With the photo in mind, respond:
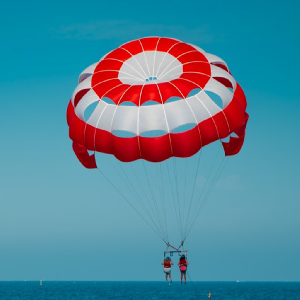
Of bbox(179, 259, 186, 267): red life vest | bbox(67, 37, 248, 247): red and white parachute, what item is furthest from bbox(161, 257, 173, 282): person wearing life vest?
bbox(67, 37, 248, 247): red and white parachute

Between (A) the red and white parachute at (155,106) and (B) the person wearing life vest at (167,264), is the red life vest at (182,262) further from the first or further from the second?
(A) the red and white parachute at (155,106)

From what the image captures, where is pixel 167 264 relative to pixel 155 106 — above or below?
below

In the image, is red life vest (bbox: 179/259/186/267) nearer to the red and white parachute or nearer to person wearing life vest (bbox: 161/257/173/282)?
person wearing life vest (bbox: 161/257/173/282)

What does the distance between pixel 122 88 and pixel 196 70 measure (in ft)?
11.0

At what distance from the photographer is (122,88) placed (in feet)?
74.2

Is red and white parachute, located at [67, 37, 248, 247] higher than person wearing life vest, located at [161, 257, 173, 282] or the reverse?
higher

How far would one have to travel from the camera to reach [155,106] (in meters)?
21.9

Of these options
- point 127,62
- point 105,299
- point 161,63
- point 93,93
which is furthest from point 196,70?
point 105,299

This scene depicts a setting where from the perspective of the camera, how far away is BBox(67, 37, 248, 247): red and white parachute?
21859 mm

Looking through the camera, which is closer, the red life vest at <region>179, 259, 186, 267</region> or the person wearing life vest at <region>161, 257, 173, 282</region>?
the red life vest at <region>179, 259, 186, 267</region>

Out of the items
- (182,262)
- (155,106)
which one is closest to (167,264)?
(182,262)

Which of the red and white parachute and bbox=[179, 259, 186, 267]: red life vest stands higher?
the red and white parachute

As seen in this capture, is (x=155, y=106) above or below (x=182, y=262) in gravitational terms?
above

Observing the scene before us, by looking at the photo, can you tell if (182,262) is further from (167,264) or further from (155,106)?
(155,106)
